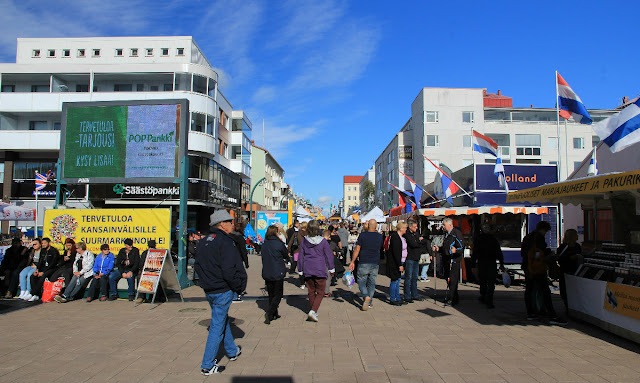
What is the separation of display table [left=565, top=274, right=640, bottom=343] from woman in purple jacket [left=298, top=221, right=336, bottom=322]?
437cm

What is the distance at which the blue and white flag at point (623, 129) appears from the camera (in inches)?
279

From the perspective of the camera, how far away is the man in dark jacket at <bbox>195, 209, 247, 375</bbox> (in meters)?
4.77

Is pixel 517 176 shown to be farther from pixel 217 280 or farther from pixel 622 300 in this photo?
pixel 217 280

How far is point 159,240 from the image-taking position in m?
10.5

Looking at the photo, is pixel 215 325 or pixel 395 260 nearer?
pixel 215 325

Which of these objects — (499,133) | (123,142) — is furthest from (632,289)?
(499,133)

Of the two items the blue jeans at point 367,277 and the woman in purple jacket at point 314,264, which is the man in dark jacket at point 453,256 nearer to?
the blue jeans at point 367,277

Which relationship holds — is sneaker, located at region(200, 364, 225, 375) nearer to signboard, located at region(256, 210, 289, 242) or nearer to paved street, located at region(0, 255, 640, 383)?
paved street, located at region(0, 255, 640, 383)

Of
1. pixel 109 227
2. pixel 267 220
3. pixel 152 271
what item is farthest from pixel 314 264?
pixel 267 220

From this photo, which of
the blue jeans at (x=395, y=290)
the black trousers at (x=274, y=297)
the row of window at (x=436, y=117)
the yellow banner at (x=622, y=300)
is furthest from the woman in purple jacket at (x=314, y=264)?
the row of window at (x=436, y=117)

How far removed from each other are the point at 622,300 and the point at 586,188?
174 cm

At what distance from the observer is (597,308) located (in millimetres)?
6645

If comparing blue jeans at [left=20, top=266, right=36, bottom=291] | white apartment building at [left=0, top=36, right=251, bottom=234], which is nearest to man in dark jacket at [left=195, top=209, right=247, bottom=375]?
blue jeans at [left=20, top=266, right=36, bottom=291]

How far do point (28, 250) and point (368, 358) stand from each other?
9526mm
